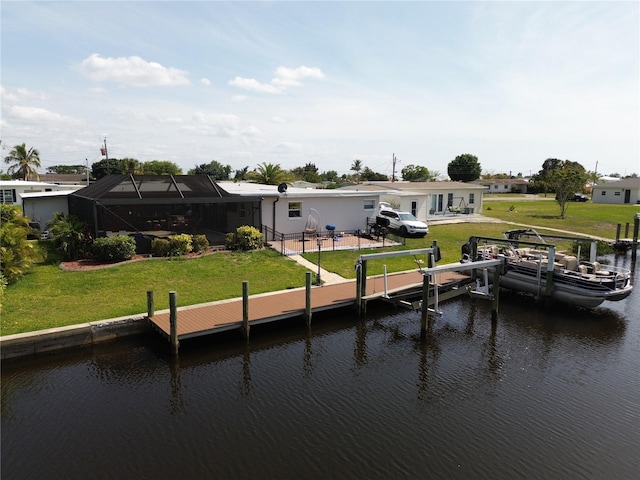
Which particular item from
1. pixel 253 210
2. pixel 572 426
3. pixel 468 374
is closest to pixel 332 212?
pixel 253 210

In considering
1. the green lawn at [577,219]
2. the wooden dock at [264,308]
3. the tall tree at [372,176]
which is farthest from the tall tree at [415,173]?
the wooden dock at [264,308]

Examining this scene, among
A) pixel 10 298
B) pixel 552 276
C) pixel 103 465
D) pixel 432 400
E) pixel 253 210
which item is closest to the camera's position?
pixel 103 465

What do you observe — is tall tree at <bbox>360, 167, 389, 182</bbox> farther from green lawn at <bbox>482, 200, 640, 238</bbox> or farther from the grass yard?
the grass yard

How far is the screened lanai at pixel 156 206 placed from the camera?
20.5 m

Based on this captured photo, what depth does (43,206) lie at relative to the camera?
26.5 metres

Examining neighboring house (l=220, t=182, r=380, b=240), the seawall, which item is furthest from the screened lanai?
the seawall

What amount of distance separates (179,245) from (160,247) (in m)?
0.78

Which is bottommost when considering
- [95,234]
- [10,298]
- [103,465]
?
[103,465]

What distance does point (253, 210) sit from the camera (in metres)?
24.2

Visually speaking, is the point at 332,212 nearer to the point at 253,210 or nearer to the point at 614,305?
the point at 253,210

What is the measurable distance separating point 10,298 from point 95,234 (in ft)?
19.2

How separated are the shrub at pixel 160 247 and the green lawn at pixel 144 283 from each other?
96 cm

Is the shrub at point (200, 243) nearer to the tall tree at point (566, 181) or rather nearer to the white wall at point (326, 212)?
the white wall at point (326, 212)

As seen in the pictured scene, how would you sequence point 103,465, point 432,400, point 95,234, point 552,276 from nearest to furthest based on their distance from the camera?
1. point 103,465
2. point 432,400
3. point 552,276
4. point 95,234
